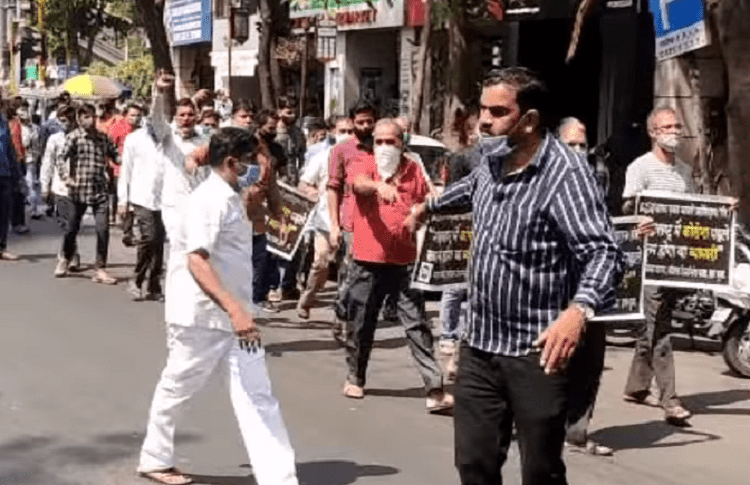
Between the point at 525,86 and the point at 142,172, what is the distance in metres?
8.22

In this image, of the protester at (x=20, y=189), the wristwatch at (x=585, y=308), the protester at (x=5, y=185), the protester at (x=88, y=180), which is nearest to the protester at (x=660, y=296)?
the wristwatch at (x=585, y=308)

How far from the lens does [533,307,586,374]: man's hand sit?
4.74 m

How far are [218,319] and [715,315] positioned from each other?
5003 millimetres

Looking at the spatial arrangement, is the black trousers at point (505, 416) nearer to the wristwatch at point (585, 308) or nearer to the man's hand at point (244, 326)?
the wristwatch at point (585, 308)

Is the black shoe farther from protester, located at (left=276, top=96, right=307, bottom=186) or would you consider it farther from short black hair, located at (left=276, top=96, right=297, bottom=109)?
short black hair, located at (left=276, top=96, right=297, bottom=109)

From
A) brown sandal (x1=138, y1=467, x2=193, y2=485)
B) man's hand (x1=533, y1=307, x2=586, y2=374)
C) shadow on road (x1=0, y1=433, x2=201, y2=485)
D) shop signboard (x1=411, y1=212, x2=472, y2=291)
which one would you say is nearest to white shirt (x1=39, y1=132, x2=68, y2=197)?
shop signboard (x1=411, y1=212, x2=472, y2=291)

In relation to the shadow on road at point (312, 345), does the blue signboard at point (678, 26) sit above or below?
above

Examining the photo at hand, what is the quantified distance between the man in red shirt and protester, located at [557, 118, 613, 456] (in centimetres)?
98

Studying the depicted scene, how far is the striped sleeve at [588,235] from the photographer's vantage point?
4836 mm

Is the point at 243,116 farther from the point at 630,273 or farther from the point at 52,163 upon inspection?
the point at 52,163

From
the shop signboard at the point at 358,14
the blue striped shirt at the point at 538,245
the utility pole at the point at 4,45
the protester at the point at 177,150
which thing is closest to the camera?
the blue striped shirt at the point at 538,245

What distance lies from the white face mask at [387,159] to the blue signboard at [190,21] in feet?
95.0

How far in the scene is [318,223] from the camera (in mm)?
12328

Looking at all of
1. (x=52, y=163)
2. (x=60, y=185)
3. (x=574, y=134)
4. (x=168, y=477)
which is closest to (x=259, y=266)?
(x=574, y=134)
